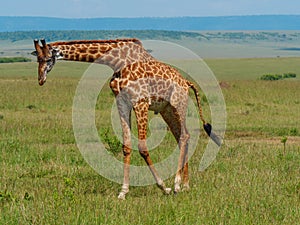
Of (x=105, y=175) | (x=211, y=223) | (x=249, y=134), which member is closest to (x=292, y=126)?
(x=249, y=134)

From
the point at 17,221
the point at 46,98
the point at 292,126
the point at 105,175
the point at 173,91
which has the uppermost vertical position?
the point at 173,91

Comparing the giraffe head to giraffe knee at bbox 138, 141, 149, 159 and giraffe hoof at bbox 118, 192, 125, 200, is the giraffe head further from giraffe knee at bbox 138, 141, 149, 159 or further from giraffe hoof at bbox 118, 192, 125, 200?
giraffe hoof at bbox 118, 192, 125, 200

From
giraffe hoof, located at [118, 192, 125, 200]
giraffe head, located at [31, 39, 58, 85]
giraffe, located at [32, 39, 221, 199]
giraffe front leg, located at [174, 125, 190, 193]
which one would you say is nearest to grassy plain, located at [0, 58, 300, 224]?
giraffe hoof, located at [118, 192, 125, 200]

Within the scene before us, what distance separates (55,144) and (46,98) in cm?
1011

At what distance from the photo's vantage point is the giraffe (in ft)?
24.9

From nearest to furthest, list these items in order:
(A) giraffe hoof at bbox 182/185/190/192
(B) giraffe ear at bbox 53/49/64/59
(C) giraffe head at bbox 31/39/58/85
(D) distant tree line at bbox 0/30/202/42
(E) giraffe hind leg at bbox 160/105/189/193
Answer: (C) giraffe head at bbox 31/39/58/85 < (B) giraffe ear at bbox 53/49/64/59 < (A) giraffe hoof at bbox 182/185/190/192 < (E) giraffe hind leg at bbox 160/105/189/193 < (D) distant tree line at bbox 0/30/202/42

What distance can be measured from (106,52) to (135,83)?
1.70 ft

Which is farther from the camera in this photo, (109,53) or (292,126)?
(292,126)

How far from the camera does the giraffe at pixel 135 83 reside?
7.58 metres

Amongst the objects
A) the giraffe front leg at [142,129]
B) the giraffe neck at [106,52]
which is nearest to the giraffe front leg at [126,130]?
the giraffe front leg at [142,129]

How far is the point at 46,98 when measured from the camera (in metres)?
22.5

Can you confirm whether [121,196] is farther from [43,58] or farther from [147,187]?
[43,58]

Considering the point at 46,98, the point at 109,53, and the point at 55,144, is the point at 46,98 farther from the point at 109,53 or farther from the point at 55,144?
the point at 109,53

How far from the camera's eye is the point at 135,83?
24.9 ft
